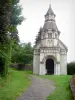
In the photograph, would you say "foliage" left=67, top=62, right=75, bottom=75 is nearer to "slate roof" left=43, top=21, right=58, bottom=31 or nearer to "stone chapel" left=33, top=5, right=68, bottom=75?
"stone chapel" left=33, top=5, right=68, bottom=75

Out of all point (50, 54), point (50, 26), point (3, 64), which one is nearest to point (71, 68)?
point (50, 54)

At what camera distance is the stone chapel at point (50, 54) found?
137 feet

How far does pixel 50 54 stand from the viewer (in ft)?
138

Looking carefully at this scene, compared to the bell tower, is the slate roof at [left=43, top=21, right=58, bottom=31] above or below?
above

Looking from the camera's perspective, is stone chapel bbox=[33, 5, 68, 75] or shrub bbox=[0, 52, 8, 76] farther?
stone chapel bbox=[33, 5, 68, 75]

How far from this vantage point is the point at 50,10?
157 feet

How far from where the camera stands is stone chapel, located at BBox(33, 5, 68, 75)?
41656 millimetres

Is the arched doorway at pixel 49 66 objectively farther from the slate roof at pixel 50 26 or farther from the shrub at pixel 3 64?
the shrub at pixel 3 64

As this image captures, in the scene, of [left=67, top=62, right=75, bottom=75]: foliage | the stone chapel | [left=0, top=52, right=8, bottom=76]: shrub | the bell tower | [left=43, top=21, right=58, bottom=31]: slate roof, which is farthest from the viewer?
[left=43, top=21, right=58, bottom=31]: slate roof

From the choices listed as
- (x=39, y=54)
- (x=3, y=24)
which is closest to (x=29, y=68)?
(x=39, y=54)

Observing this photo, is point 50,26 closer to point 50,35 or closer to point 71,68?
point 50,35

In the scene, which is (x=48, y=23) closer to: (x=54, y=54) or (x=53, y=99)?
(x=54, y=54)

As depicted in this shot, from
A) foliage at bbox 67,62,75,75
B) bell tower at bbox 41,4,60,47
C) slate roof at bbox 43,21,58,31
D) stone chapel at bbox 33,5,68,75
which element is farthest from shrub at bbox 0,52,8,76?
foliage at bbox 67,62,75,75

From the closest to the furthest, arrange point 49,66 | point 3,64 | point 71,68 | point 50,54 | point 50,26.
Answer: point 3,64
point 50,54
point 71,68
point 49,66
point 50,26
